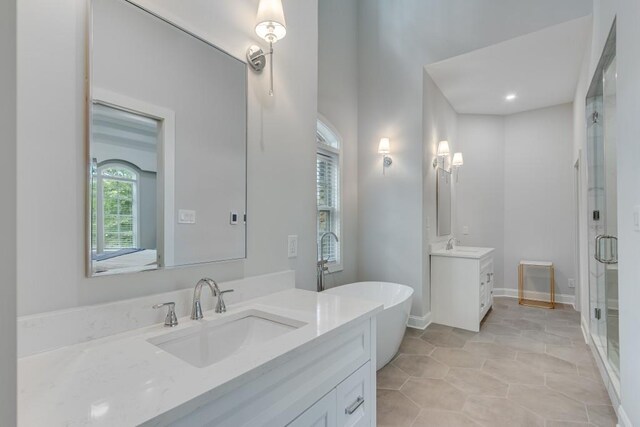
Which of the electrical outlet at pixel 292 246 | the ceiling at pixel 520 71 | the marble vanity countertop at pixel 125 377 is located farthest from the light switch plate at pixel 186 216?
the ceiling at pixel 520 71

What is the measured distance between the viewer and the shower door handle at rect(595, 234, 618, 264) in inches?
92.0

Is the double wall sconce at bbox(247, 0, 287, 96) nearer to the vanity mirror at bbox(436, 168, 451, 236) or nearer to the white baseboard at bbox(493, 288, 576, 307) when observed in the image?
the vanity mirror at bbox(436, 168, 451, 236)

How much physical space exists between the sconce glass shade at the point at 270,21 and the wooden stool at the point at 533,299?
4850 millimetres

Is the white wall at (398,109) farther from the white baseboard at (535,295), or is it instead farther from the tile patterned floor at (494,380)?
the white baseboard at (535,295)

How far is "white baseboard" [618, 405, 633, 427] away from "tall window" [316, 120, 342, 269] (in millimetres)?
2382

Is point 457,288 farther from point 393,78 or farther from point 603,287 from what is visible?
point 393,78

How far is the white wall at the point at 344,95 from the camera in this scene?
345 centimetres

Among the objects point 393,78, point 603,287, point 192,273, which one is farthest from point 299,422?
point 393,78

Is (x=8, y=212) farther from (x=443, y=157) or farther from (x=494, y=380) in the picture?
(x=443, y=157)

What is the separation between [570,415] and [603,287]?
3.82 feet

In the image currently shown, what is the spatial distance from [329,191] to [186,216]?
2373 mm

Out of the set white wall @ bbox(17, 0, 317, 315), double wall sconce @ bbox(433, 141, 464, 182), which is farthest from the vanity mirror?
white wall @ bbox(17, 0, 317, 315)

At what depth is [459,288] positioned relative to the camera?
12.2 ft

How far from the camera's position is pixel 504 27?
3.15 m
